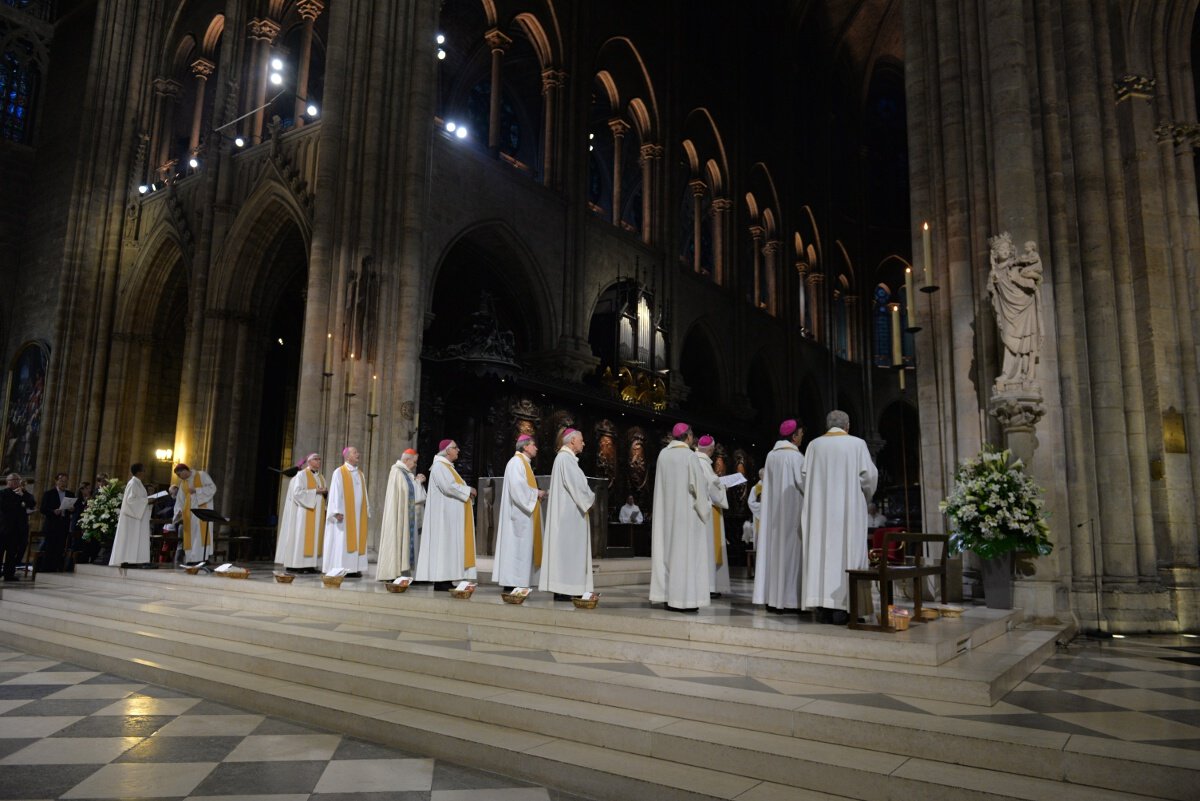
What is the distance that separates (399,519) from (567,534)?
270cm

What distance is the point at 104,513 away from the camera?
12.6 m

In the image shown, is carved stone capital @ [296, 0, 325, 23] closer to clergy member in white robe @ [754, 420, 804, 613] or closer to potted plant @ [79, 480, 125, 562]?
potted plant @ [79, 480, 125, 562]

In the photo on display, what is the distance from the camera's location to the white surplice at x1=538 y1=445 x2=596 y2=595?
7578 mm

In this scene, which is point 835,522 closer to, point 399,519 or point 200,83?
point 399,519

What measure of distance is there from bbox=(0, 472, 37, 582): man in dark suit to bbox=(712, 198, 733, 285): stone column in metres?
18.4

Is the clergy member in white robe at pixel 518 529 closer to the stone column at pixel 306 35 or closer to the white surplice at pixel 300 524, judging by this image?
the white surplice at pixel 300 524

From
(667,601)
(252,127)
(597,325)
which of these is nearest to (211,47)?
(252,127)

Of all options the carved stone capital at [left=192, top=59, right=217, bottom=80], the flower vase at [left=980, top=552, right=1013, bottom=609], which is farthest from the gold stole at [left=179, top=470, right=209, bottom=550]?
the carved stone capital at [left=192, top=59, right=217, bottom=80]

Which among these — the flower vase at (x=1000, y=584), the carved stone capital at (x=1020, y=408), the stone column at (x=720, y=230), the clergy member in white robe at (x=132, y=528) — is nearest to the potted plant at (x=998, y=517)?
the flower vase at (x=1000, y=584)

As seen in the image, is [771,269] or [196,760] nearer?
[196,760]

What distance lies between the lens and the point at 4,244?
22188mm

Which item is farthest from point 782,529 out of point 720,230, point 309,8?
point 720,230

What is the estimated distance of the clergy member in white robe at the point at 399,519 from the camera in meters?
9.34

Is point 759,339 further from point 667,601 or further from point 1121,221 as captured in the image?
point 667,601
